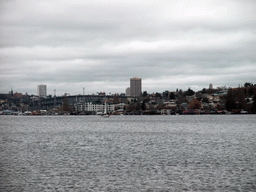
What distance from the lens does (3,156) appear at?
38750 mm

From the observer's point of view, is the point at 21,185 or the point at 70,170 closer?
the point at 21,185

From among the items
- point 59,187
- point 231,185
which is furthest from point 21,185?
point 231,185

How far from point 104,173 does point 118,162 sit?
5.25 meters

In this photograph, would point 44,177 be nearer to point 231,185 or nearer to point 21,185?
point 21,185

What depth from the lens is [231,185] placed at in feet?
79.6

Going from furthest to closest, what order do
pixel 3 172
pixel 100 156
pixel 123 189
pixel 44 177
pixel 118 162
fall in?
pixel 100 156
pixel 118 162
pixel 3 172
pixel 44 177
pixel 123 189

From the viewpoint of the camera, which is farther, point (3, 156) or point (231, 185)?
point (3, 156)

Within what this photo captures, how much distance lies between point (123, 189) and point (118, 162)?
10.3 m

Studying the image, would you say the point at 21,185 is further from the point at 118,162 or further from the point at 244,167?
the point at 244,167

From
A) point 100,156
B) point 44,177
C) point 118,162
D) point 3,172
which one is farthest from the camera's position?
point 100,156

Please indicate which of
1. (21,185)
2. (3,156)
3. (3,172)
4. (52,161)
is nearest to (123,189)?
(21,185)

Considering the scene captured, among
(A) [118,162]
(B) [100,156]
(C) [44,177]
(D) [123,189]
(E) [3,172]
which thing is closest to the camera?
(D) [123,189]

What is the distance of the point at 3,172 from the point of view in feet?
96.3

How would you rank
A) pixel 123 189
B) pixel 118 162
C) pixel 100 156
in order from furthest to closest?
pixel 100 156 < pixel 118 162 < pixel 123 189
